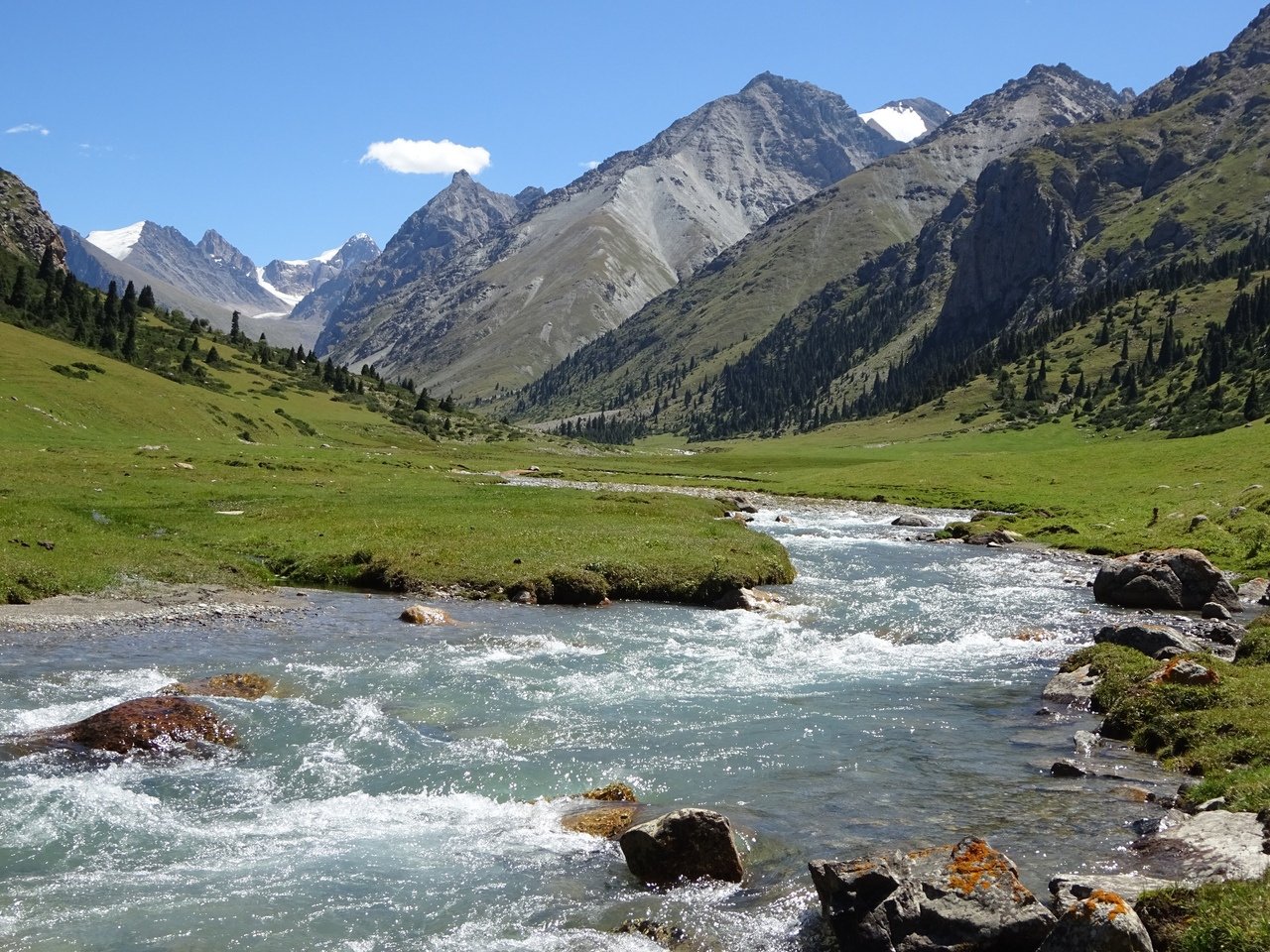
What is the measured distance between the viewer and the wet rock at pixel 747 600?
1515 inches

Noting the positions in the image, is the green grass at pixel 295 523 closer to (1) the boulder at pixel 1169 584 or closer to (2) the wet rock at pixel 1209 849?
(1) the boulder at pixel 1169 584

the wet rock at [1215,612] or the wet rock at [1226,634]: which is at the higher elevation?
the wet rock at [1215,612]

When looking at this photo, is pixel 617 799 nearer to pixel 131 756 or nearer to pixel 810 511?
pixel 131 756

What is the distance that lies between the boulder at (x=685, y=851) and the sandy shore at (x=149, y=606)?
22504 millimetres

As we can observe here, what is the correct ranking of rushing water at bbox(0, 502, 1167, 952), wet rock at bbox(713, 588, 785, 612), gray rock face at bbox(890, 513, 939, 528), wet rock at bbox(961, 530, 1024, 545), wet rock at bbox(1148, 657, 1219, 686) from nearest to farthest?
1. rushing water at bbox(0, 502, 1167, 952)
2. wet rock at bbox(1148, 657, 1219, 686)
3. wet rock at bbox(713, 588, 785, 612)
4. wet rock at bbox(961, 530, 1024, 545)
5. gray rock face at bbox(890, 513, 939, 528)

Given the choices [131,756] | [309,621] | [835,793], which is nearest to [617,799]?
[835,793]

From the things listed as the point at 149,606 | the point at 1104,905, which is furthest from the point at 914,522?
the point at 1104,905

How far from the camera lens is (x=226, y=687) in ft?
76.4

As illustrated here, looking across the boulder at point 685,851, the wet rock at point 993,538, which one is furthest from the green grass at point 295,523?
the boulder at point 685,851

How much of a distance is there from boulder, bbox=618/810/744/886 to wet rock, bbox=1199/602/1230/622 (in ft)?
98.0

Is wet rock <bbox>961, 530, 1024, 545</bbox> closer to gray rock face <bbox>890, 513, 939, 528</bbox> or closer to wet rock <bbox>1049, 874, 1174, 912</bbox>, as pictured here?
gray rock face <bbox>890, 513, 939, 528</bbox>

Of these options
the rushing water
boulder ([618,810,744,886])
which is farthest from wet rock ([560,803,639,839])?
boulder ([618,810,744,886])

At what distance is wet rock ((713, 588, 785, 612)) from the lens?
38.5 meters

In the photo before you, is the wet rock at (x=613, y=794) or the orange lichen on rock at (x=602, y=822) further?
the wet rock at (x=613, y=794)
